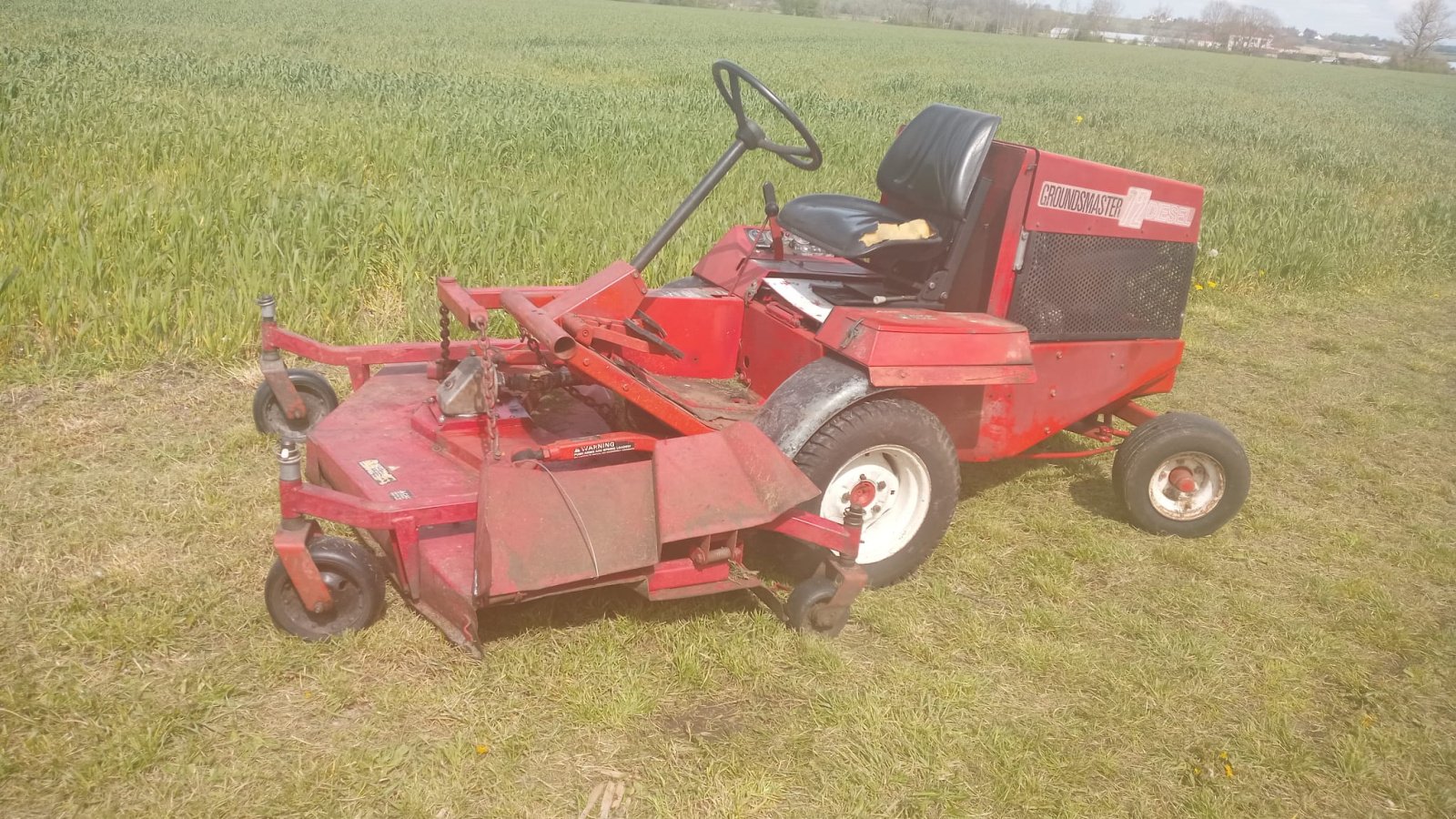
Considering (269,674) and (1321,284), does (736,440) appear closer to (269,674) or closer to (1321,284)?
(269,674)

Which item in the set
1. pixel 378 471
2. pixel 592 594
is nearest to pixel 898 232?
pixel 592 594

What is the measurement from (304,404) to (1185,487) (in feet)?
12.6

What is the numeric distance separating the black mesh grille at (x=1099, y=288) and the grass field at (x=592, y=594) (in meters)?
0.92

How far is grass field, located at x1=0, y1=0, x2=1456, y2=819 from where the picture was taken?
2.85m

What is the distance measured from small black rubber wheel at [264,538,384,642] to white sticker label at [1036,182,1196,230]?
283cm

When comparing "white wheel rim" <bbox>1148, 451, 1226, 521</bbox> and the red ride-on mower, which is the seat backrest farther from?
"white wheel rim" <bbox>1148, 451, 1226, 521</bbox>

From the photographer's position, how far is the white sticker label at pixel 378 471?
11.0ft

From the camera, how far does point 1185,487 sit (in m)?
4.55

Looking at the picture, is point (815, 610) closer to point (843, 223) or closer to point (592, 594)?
point (592, 594)

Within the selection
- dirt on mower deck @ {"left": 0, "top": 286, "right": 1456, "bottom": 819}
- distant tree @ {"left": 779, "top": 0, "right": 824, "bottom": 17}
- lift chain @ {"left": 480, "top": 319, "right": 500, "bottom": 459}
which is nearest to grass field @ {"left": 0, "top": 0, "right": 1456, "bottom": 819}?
dirt on mower deck @ {"left": 0, "top": 286, "right": 1456, "bottom": 819}

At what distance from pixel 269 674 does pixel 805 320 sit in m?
2.31

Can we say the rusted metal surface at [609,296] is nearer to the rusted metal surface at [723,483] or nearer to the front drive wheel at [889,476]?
the rusted metal surface at [723,483]

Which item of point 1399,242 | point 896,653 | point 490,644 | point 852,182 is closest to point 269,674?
point 490,644

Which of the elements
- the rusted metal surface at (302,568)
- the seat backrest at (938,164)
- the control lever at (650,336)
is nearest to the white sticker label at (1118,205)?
the seat backrest at (938,164)
